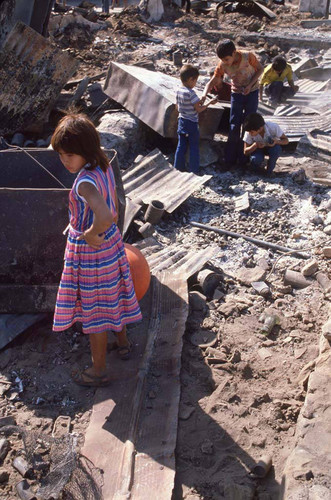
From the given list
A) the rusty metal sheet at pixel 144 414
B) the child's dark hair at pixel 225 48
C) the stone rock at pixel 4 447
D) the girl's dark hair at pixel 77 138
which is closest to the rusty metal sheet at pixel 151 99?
the child's dark hair at pixel 225 48

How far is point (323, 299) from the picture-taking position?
4.91 meters

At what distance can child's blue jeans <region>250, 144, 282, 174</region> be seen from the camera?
Result: 23.4 ft

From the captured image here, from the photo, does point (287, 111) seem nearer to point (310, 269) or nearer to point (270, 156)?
point (270, 156)

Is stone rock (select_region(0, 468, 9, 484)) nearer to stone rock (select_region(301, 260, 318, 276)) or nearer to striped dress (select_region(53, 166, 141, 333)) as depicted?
striped dress (select_region(53, 166, 141, 333))

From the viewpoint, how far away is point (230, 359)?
414 cm

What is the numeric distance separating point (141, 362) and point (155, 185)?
312 cm

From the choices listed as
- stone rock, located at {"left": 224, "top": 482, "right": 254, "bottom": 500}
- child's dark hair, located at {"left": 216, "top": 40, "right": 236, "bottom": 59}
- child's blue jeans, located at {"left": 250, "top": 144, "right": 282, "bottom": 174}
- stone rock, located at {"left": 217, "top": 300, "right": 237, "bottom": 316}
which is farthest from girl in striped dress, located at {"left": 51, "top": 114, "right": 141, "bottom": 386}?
child's blue jeans, located at {"left": 250, "top": 144, "right": 282, "bottom": 174}

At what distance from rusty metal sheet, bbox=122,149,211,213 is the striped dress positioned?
2731mm

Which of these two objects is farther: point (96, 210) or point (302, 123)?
point (302, 123)

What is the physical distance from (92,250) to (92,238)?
15cm

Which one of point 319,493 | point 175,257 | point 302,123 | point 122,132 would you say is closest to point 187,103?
point 122,132

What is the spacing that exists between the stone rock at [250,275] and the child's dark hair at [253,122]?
2.31 meters

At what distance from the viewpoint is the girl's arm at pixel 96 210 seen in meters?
3.09

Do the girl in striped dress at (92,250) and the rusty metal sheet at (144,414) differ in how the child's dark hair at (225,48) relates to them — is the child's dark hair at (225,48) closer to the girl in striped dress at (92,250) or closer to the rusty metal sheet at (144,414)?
the rusty metal sheet at (144,414)
